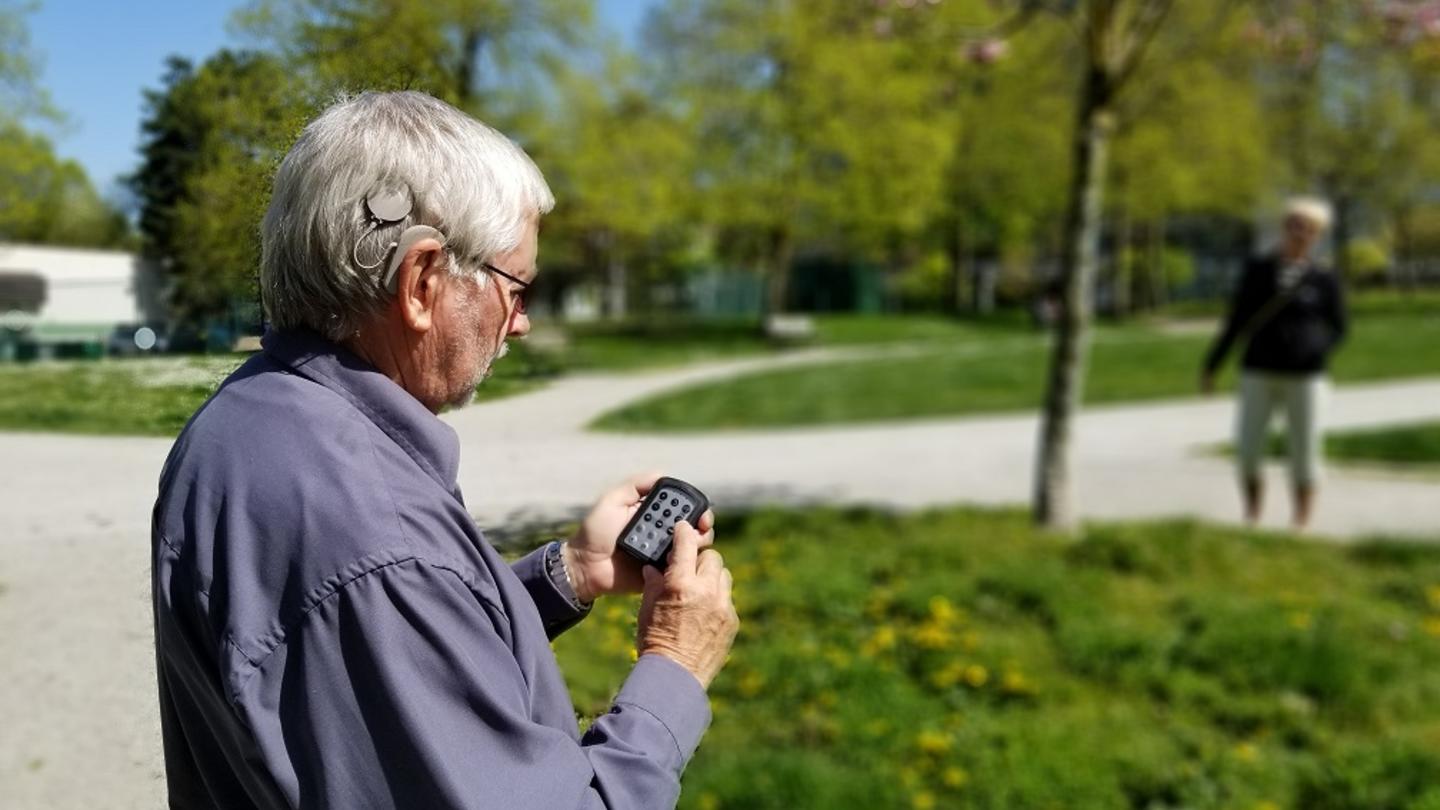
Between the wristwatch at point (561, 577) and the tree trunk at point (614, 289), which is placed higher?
the tree trunk at point (614, 289)

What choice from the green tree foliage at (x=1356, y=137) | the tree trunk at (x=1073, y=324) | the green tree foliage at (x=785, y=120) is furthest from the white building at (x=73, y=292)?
the green tree foliage at (x=1356, y=137)

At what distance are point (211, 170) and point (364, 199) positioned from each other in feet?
1.79

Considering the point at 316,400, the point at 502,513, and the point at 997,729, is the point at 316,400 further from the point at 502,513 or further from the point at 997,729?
the point at 997,729

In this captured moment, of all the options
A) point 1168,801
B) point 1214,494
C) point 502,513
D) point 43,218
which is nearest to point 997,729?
point 1168,801

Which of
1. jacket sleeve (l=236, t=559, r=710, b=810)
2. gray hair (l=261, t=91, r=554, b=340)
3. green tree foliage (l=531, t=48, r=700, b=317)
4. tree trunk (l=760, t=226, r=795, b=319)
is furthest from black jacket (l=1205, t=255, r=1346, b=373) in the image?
tree trunk (l=760, t=226, r=795, b=319)

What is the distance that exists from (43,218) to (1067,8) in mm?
6094

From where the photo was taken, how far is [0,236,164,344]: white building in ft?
6.48

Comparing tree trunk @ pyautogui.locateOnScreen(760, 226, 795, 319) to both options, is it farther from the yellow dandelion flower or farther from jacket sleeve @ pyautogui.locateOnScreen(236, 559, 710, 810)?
jacket sleeve @ pyautogui.locateOnScreen(236, 559, 710, 810)

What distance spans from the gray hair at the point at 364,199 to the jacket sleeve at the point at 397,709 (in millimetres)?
332

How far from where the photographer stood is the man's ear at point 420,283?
4.41 ft

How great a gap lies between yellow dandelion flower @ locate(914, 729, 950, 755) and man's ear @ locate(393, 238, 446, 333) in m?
3.22

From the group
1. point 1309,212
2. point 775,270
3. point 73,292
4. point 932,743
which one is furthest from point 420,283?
point 775,270

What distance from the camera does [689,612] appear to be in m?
1.50

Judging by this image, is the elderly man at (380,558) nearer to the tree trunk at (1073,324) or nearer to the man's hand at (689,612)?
the man's hand at (689,612)
